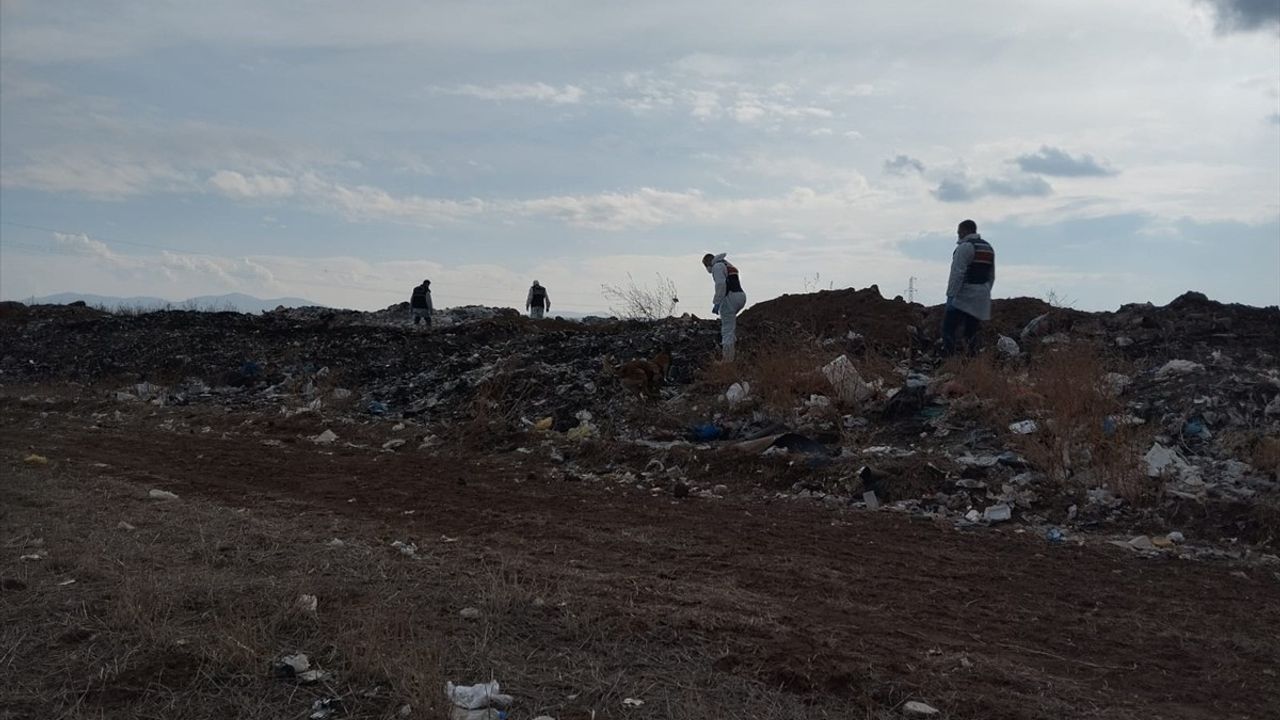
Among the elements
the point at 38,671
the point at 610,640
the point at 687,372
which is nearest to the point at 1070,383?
the point at 687,372

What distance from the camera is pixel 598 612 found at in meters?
3.66

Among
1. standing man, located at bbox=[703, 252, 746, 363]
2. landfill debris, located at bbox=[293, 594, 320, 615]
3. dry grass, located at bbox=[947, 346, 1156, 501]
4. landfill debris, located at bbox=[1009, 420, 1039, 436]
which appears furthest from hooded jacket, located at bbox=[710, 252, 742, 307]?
landfill debris, located at bbox=[293, 594, 320, 615]

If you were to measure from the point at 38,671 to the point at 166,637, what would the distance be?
367mm

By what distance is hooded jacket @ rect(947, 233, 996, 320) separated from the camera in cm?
887

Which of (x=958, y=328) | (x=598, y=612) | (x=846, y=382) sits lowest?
(x=598, y=612)

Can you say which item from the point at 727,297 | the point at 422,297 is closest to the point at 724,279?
the point at 727,297

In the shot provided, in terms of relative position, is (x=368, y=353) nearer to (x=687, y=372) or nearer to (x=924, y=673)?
(x=687, y=372)

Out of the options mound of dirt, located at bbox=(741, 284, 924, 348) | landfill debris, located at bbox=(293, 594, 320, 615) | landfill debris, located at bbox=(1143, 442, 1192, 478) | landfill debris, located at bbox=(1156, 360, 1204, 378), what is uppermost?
mound of dirt, located at bbox=(741, 284, 924, 348)

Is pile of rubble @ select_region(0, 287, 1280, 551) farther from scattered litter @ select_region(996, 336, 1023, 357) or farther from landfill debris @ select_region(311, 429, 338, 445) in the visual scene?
landfill debris @ select_region(311, 429, 338, 445)

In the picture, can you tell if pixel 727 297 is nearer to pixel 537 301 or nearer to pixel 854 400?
pixel 854 400

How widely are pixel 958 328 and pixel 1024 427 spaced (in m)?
2.92

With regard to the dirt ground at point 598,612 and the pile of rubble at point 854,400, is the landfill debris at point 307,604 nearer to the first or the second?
the dirt ground at point 598,612

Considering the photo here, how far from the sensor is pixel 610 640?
135 inches

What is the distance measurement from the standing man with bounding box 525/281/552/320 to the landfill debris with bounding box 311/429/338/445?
1134cm
